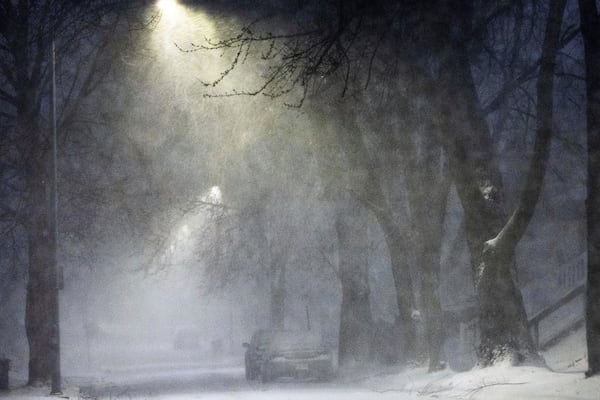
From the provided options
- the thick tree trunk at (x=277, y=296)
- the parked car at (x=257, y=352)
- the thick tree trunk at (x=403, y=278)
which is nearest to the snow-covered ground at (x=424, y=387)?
the thick tree trunk at (x=403, y=278)

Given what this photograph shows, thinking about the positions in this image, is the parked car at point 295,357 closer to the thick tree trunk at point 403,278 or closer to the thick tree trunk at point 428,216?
the thick tree trunk at point 403,278

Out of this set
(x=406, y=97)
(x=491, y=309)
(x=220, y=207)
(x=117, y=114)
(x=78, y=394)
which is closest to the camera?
(x=491, y=309)

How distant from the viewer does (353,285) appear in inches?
1087

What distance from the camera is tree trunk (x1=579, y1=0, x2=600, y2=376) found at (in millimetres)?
12445

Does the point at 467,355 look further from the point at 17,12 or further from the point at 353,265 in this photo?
the point at 17,12

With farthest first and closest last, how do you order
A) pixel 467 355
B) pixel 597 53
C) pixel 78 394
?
pixel 467 355 < pixel 78 394 < pixel 597 53

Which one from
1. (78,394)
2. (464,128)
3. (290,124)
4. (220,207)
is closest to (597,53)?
(464,128)

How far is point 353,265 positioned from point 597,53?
51.2 ft

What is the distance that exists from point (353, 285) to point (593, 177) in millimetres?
15394

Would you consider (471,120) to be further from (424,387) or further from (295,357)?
(295,357)

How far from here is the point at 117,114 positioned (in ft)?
80.7

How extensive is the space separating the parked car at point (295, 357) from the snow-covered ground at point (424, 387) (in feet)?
1.26

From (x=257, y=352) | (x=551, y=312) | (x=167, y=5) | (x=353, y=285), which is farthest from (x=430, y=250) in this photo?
(x=257, y=352)

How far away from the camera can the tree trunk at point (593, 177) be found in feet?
40.8
